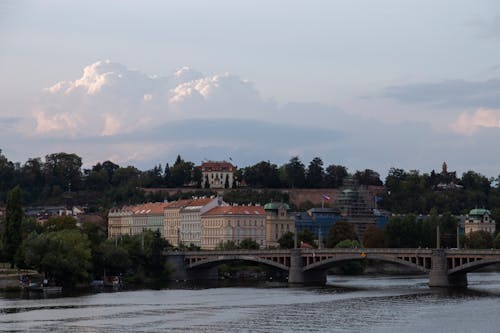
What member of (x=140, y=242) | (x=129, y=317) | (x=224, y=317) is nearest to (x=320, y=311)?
(x=224, y=317)

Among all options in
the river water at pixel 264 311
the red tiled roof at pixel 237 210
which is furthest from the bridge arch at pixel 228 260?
the red tiled roof at pixel 237 210

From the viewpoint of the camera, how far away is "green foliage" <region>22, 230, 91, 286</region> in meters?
106

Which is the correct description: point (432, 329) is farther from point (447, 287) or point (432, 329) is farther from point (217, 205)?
point (217, 205)

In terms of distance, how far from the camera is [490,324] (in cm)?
7500

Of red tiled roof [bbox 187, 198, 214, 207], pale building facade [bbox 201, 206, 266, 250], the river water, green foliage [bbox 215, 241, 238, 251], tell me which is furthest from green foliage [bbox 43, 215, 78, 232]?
the river water

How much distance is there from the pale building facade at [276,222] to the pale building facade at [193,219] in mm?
7555

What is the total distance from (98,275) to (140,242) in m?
15.4

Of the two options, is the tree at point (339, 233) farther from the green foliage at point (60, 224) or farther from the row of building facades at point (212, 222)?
the green foliage at point (60, 224)

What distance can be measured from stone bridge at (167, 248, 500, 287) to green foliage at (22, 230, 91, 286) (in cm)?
2169

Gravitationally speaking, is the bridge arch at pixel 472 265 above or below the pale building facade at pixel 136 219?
below

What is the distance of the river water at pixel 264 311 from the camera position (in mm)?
73812

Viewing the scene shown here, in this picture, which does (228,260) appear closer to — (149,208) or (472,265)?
(472,265)

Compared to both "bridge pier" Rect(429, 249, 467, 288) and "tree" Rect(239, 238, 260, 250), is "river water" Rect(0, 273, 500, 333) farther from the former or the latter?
"tree" Rect(239, 238, 260, 250)

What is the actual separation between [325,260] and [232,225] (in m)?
56.0
